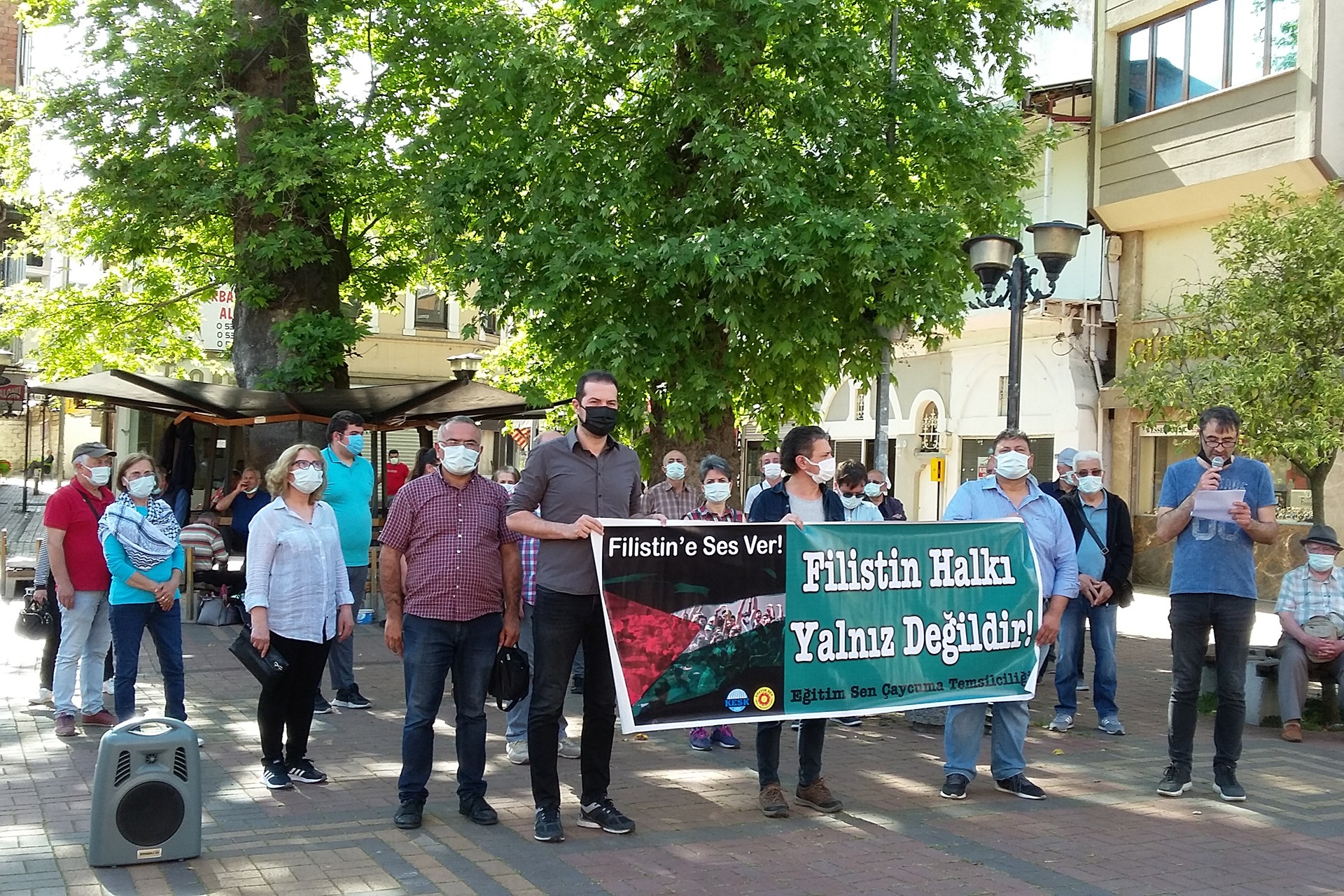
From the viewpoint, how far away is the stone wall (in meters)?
20.8

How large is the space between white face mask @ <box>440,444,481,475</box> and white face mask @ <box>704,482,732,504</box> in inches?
110

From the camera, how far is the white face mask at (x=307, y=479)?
7383 mm

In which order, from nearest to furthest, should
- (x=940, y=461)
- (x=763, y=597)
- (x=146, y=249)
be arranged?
(x=763, y=597), (x=146, y=249), (x=940, y=461)

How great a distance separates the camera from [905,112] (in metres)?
14.2

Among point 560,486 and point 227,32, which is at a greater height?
point 227,32

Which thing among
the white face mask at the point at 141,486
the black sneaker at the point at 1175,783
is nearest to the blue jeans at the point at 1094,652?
the black sneaker at the point at 1175,783

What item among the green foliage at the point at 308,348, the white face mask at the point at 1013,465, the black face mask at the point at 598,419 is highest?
the green foliage at the point at 308,348

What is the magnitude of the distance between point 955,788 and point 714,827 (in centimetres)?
150

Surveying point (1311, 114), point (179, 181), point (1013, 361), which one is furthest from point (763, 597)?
point (1311, 114)

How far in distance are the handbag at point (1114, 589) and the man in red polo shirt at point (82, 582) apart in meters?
6.80

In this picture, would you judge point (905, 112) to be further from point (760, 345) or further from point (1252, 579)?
point (1252, 579)

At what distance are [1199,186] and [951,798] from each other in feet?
56.2

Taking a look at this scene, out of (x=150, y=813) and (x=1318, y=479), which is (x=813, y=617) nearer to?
(x=150, y=813)

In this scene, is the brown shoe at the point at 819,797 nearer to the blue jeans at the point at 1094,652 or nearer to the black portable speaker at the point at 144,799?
the black portable speaker at the point at 144,799
